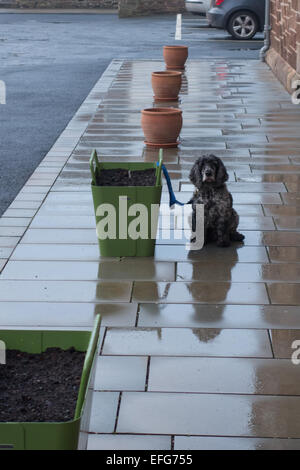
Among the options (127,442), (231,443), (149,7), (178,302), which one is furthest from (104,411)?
(149,7)

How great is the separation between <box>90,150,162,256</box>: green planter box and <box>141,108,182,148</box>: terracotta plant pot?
3.98 m

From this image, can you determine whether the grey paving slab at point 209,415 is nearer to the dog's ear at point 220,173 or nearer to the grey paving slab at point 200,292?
the grey paving slab at point 200,292

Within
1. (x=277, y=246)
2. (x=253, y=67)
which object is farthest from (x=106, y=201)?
(x=253, y=67)

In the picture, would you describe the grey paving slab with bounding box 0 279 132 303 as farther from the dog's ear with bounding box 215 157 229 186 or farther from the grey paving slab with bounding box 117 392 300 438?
the grey paving slab with bounding box 117 392 300 438

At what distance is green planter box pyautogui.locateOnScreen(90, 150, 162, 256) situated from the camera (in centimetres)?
621

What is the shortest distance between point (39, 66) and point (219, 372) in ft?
50.7

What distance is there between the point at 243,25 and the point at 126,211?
19.1 meters

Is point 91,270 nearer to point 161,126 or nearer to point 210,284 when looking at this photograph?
point 210,284

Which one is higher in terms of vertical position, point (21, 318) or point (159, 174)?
point (159, 174)

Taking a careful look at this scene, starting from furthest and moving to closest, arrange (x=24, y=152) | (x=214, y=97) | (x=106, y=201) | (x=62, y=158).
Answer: (x=214, y=97)
(x=24, y=152)
(x=62, y=158)
(x=106, y=201)

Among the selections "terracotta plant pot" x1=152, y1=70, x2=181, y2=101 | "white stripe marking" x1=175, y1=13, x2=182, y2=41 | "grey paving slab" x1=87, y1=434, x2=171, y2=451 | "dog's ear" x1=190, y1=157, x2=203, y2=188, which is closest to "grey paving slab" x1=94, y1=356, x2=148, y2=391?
"grey paving slab" x1=87, y1=434, x2=171, y2=451

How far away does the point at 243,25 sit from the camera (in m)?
24.2

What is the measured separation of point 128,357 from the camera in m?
4.80
